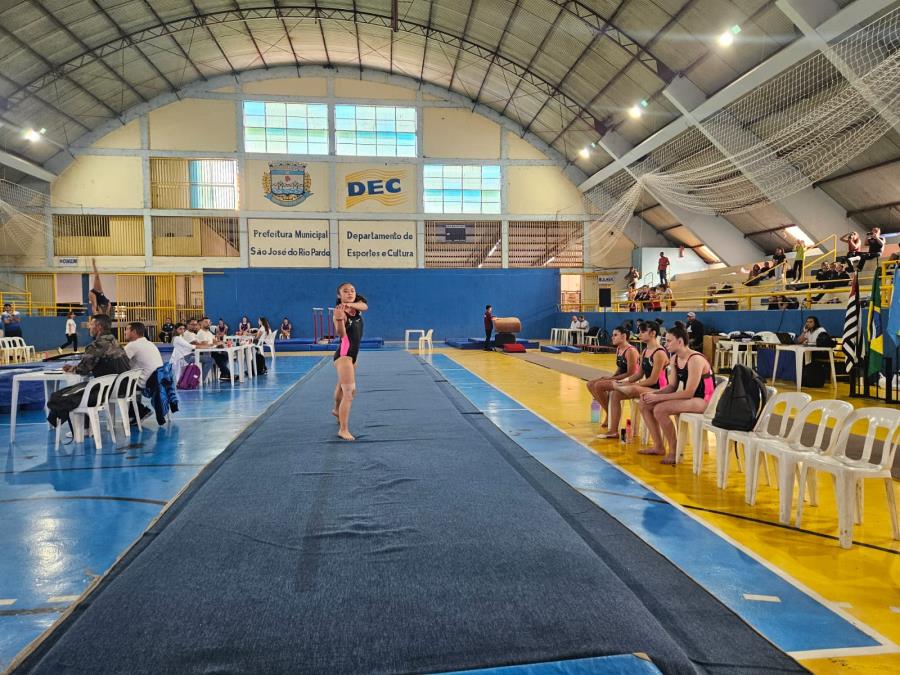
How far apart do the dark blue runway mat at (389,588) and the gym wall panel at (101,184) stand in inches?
870

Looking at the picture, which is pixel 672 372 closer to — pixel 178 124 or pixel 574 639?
pixel 574 639

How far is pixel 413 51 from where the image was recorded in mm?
20953

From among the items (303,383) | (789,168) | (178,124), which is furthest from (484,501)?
(178,124)

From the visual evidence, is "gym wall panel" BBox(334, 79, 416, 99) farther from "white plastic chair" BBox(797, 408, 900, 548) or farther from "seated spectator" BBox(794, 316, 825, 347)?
"white plastic chair" BBox(797, 408, 900, 548)

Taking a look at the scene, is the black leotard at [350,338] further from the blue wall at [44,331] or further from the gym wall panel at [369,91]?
the gym wall panel at [369,91]

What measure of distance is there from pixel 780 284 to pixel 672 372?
38.3 feet

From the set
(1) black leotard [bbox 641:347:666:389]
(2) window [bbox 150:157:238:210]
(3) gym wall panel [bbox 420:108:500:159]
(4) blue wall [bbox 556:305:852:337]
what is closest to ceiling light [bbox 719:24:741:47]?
(4) blue wall [bbox 556:305:852:337]

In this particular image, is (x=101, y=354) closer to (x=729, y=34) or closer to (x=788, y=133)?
(x=729, y=34)

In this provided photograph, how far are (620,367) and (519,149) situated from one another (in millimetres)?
19966

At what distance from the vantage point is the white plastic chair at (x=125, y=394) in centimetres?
545

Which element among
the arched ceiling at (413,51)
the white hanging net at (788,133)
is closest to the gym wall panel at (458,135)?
the arched ceiling at (413,51)

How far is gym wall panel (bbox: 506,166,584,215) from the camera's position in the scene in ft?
77.8

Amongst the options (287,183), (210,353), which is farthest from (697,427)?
(287,183)

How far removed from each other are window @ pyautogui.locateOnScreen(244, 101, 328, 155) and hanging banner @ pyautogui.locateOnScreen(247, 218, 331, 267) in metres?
2.94
